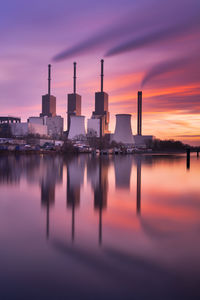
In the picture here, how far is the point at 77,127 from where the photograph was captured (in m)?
48.4

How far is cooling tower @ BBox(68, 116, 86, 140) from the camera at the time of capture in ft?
158

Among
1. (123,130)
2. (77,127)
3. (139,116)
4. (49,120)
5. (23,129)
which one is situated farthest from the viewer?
(49,120)

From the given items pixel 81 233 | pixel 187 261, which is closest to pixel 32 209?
pixel 81 233

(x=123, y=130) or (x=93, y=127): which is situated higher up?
(x=93, y=127)

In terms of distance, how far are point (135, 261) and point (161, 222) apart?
5.02 feet

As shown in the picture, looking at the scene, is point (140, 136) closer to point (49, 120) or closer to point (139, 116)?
point (139, 116)

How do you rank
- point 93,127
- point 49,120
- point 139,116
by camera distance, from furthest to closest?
1. point 49,120
2. point 139,116
3. point 93,127

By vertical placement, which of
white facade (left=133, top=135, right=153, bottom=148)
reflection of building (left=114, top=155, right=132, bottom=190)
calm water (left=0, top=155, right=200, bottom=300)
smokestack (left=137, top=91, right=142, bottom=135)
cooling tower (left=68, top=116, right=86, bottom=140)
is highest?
smokestack (left=137, top=91, right=142, bottom=135)

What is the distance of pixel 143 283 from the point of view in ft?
6.71

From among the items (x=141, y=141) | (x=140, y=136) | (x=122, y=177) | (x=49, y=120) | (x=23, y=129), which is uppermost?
(x=49, y=120)

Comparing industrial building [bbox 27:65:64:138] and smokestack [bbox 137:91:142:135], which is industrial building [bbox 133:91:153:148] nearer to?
smokestack [bbox 137:91:142:135]

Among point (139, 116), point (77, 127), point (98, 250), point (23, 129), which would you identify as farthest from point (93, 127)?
point (98, 250)

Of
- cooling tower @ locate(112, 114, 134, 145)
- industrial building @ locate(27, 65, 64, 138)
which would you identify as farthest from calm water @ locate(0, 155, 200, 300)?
industrial building @ locate(27, 65, 64, 138)

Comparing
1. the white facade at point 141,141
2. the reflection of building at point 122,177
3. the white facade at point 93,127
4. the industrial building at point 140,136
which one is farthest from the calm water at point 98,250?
the industrial building at point 140,136
